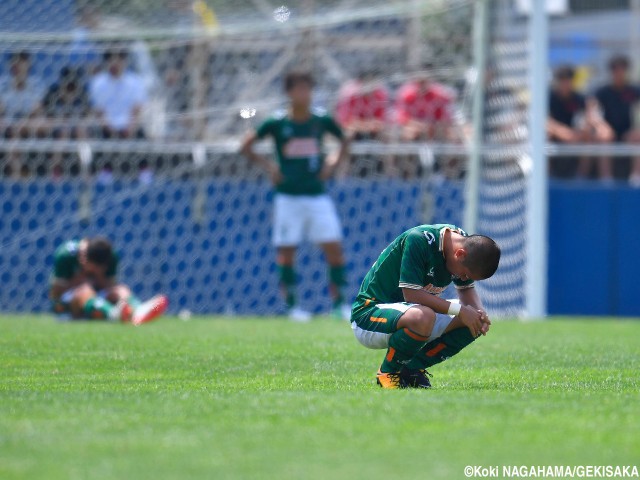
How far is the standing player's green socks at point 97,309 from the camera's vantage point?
13.5 metres

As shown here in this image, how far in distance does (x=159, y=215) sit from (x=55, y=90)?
2028 millimetres

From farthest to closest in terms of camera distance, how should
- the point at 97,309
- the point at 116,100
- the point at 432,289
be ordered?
the point at 116,100 → the point at 97,309 → the point at 432,289

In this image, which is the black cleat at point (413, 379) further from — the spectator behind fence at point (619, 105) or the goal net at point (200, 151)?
the spectator behind fence at point (619, 105)

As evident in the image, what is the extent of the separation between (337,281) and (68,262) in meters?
2.95

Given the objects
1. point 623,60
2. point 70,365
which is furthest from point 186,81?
point 70,365

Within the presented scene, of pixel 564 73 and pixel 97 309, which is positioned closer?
pixel 97 309

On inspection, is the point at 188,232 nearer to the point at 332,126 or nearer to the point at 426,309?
the point at 332,126

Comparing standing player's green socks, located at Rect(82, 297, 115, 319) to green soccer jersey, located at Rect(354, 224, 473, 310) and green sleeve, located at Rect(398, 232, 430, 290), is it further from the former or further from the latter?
green sleeve, located at Rect(398, 232, 430, 290)

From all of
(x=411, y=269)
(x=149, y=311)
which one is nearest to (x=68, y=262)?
(x=149, y=311)

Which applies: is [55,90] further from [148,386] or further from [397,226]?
[148,386]

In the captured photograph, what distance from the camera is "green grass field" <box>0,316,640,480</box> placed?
15.1 feet

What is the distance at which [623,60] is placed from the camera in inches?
640

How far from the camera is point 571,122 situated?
653 inches

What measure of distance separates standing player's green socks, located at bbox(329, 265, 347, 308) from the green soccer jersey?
20.9 ft
